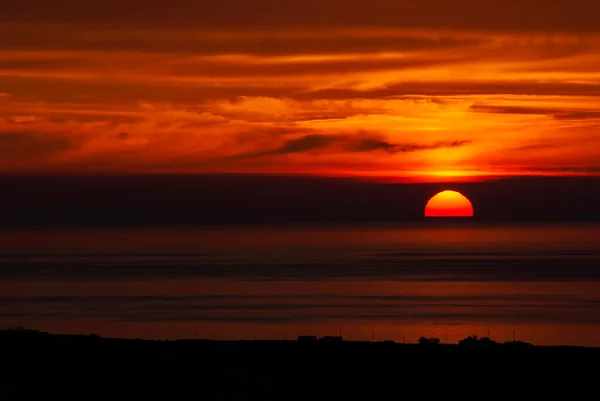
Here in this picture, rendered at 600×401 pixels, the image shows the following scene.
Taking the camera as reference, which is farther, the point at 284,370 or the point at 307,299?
the point at 307,299

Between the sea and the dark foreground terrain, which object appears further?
the sea

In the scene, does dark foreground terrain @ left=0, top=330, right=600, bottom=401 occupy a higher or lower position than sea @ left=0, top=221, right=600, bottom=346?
lower

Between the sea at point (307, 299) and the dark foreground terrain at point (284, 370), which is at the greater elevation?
the sea at point (307, 299)

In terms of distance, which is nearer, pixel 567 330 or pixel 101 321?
pixel 567 330

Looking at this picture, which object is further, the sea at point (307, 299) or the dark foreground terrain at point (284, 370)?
the sea at point (307, 299)

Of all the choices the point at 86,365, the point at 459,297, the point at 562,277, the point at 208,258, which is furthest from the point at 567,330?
the point at 208,258

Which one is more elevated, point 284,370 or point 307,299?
point 307,299

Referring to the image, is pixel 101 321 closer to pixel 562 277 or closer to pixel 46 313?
pixel 46 313

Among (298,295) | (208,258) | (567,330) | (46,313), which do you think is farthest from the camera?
(208,258)
